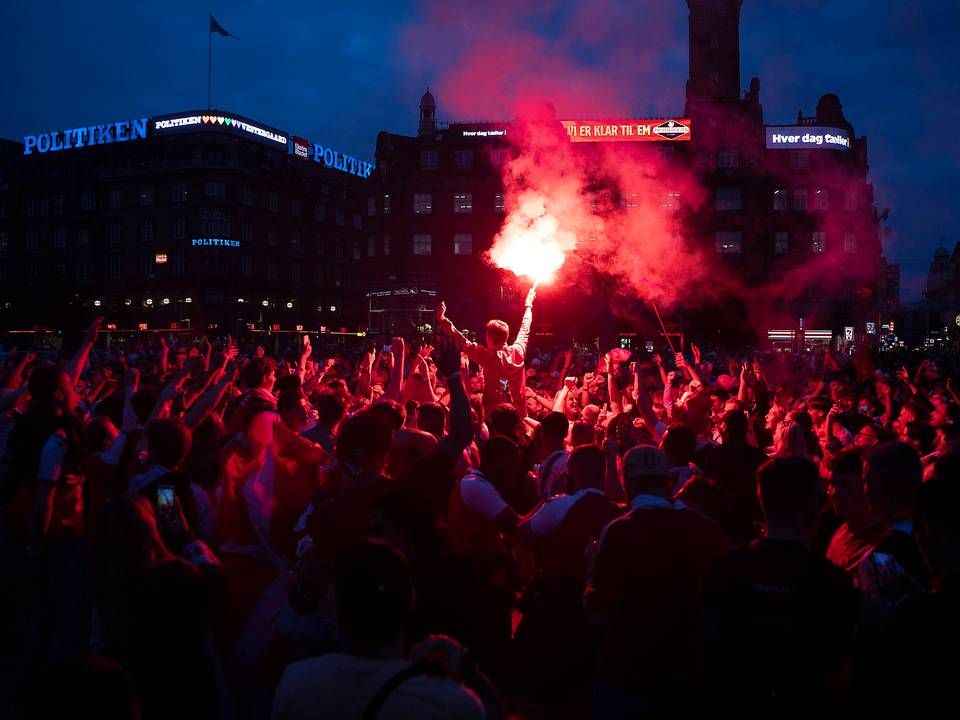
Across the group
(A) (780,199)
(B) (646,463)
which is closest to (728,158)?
(A) (780,199)

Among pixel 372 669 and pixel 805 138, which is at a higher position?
pixel 805 138

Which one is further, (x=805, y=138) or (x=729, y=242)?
(x=805, y=138)

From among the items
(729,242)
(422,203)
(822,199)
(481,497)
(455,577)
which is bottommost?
(455,577)

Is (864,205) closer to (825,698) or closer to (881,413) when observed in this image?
(881,413)

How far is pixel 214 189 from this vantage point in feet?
243

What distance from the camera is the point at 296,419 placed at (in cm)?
556

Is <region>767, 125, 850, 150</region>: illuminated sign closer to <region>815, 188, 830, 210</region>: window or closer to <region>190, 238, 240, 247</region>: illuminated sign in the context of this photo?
<region>815, 188, 830, 210</region>: window

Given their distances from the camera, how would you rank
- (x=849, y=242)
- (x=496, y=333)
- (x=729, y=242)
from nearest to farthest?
1. (x=496, y=333)
2. (x=849, y=242)
3. (x=729, y=242)

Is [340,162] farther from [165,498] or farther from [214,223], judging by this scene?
[165,498]

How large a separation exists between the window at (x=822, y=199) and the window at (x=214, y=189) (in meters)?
49.7

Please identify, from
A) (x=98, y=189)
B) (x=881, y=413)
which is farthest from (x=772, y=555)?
(x=98, y=189)

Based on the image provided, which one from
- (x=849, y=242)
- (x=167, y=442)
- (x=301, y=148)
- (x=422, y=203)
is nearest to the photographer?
(x=167, y=442)

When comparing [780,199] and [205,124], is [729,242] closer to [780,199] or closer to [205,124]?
[780,199]

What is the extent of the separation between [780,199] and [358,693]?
60802 millimetres
